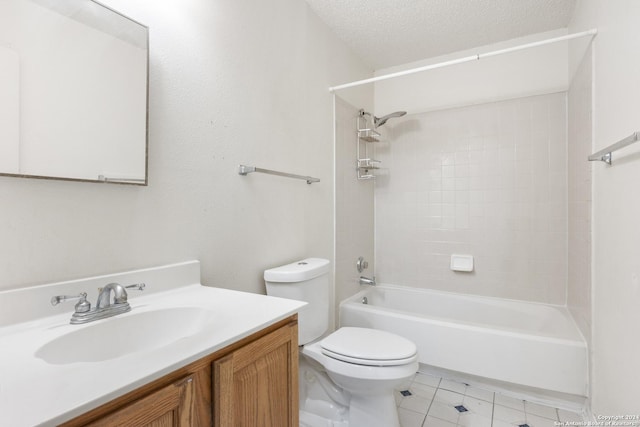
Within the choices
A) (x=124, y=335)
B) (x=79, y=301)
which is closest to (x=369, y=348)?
(x=124, y=335)

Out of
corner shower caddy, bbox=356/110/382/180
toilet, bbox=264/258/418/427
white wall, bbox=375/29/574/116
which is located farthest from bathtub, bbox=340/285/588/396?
white wall, bbox=375/29/574/116

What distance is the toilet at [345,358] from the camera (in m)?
1.43

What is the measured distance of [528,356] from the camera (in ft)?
5.95

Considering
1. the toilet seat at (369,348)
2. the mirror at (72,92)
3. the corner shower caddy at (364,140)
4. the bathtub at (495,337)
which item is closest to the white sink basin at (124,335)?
the mirror at (72,92)

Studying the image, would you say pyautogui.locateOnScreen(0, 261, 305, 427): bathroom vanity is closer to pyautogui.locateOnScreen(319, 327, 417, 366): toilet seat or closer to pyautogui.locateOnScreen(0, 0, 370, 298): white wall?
pyautogui.locateOnScreen(0, 0, 370, 298): white wall

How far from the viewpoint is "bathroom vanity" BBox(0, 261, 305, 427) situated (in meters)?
0.55

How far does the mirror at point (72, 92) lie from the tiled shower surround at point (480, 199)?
88.6 inches

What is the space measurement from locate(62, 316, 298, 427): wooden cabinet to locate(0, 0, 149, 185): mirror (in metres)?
0.67

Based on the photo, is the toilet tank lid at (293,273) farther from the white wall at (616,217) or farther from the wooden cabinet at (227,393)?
the white wall at (616,217)

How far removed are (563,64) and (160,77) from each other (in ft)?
8.87

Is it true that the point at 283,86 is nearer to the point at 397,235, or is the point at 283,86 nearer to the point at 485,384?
the point at 397,235

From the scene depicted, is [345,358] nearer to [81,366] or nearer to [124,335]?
[124,335]

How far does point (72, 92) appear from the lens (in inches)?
37.0

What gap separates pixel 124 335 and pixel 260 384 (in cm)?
42
